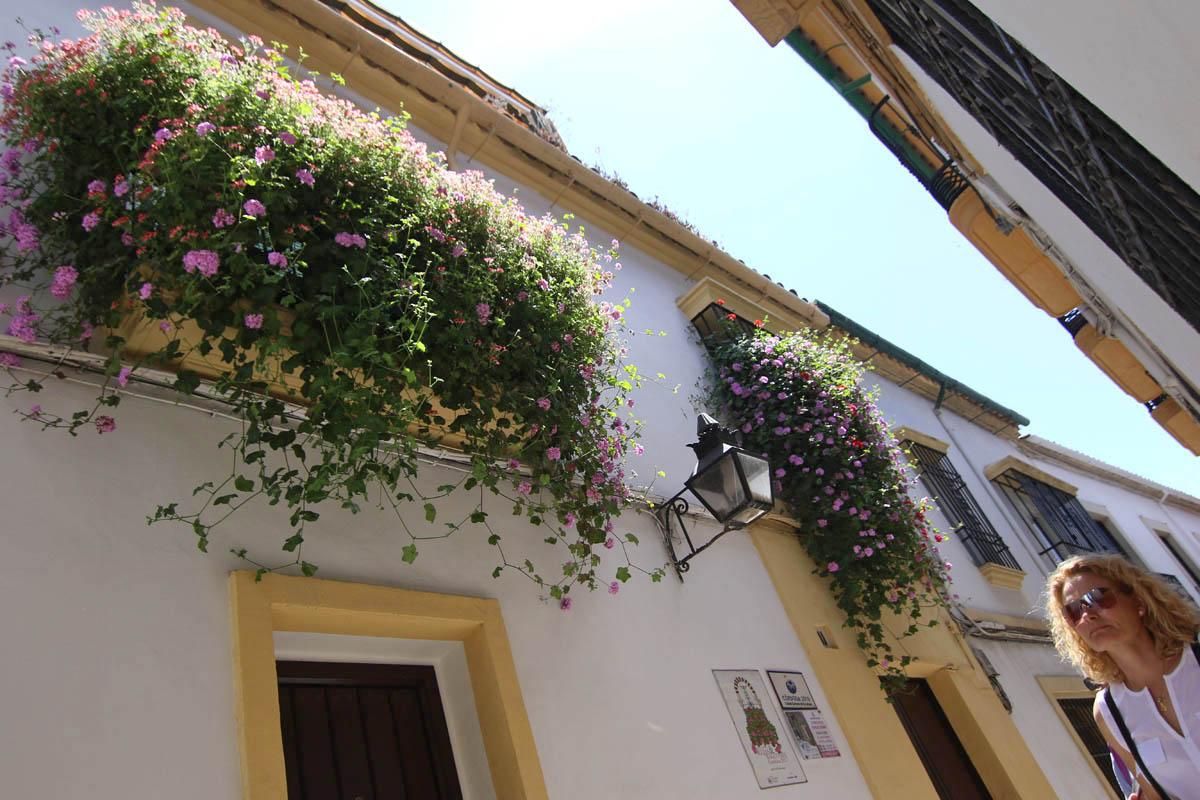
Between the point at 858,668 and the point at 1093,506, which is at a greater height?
the point at 1093,506

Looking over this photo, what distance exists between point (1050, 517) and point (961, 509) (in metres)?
3.03

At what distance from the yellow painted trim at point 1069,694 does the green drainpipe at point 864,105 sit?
5.19m

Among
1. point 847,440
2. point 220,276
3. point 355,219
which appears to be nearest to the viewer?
point 220,276

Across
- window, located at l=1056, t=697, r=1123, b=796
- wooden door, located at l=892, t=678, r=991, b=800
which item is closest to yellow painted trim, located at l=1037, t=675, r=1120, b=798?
window, located at l=1056, t=697, r=1123, b=796

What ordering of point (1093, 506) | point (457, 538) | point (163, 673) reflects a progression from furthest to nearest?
point (1093, 506) < point (457, 538) < point (163, 673)

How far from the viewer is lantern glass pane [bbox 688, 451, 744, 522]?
3.95 metres

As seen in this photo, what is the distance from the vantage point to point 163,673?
217 cm

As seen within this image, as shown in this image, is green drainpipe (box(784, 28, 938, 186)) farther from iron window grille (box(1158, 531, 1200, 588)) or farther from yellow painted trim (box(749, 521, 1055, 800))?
iron window grille (box(1158, 531, 1200, 588))

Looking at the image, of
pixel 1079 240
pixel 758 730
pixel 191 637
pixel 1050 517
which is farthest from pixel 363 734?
pixel 1050 517

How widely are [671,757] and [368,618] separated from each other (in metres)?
1.56

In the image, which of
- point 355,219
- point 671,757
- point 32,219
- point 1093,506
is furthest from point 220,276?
point 1093,506

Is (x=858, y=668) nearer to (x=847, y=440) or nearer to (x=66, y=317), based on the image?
(x=847, y=440)

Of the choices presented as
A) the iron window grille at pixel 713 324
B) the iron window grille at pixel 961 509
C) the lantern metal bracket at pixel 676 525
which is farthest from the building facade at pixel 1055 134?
the lantern metal bracket at pixel 676 525

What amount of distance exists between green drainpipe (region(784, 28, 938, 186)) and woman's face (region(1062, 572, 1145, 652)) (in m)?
4.82
